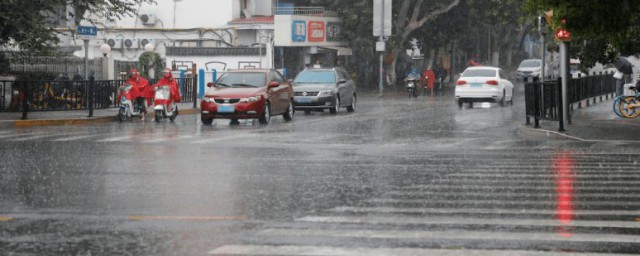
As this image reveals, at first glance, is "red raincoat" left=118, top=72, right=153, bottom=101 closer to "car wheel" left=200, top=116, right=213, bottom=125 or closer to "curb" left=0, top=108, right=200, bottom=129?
A: "curb" left=0, top=108, right=200, bottom=129

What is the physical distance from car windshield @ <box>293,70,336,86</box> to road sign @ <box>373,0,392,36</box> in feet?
60.8

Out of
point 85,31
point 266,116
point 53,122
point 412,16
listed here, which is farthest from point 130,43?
point 266,116

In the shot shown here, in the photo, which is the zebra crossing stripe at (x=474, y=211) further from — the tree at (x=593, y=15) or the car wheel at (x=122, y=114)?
the car wheel at (x=122, y=114)

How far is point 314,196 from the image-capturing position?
41.2 ft

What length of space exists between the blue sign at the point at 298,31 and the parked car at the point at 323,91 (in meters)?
19.4

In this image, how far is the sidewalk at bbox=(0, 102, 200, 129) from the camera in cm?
2873

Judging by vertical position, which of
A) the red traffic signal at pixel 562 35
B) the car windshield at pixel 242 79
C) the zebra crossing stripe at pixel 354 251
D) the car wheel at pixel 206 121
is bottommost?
the zebra crossing stripe at pixel 354 251

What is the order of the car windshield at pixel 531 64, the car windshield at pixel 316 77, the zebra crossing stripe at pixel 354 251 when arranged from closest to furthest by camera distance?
the zebra crossing stripe at pixel 354 251 → the car windshield at pixel 316 77 → the car windshield at pixel 531 64

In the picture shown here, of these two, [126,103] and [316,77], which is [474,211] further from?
[316,77]

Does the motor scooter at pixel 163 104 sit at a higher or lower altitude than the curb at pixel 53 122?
higher

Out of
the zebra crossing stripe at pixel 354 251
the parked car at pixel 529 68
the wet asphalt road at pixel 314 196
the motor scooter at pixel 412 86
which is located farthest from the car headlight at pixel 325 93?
the parked car at pixel 529 68

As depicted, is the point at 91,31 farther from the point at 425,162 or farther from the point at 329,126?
the point at 425,162

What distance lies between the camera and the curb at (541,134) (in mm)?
23375

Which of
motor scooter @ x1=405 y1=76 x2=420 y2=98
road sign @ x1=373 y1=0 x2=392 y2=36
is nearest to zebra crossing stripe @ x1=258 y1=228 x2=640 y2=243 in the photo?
motor scooter @ x1=405 y1=76 x2=420 y2=98
